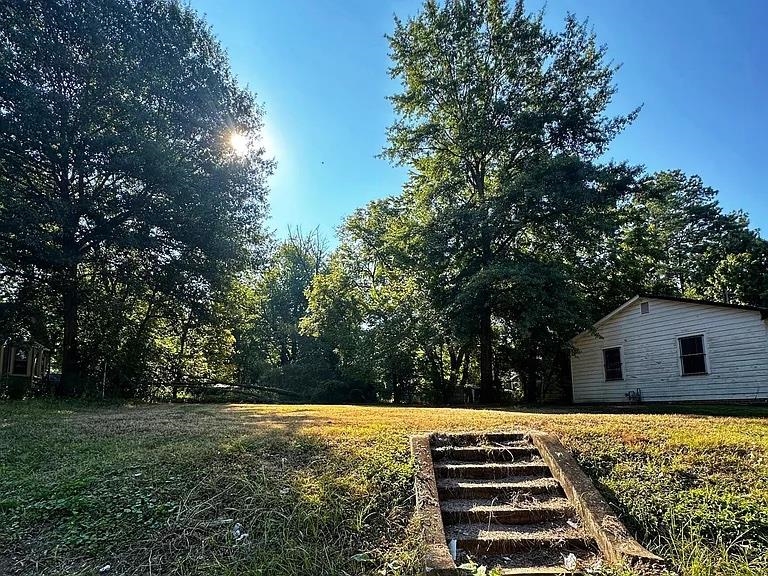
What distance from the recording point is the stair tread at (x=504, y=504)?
3.61 m

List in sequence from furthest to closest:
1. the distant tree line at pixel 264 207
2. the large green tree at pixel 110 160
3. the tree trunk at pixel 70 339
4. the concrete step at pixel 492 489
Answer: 1. the tree trunk at pixel 70 339
2. the distant tree line at pixel 264 207
3. the large green tree at pixel 110 160
4. the concrete step at pixel 492 489

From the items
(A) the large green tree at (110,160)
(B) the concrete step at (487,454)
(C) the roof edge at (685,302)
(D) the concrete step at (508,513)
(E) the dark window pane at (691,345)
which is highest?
(A) the large green tree at (110,160)

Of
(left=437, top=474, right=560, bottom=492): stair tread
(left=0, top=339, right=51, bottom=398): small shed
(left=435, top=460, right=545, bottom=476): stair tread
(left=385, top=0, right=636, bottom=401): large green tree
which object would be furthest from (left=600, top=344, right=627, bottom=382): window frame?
(left=0, top=339, right=51, bottom=398): small shed

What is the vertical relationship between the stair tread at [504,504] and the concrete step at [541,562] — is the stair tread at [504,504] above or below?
above

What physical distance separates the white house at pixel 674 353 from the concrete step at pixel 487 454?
1164 centimetres

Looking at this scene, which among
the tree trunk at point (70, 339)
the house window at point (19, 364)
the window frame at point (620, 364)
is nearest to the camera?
the tree trunk at point (70, 339)

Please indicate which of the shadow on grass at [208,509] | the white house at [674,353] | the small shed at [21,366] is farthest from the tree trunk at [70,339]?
the white house at [674,353]

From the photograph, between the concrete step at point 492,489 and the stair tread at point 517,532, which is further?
the concrete step at point 492,489

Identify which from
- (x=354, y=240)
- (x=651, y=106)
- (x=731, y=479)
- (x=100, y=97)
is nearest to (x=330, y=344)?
(x=354, y=240)

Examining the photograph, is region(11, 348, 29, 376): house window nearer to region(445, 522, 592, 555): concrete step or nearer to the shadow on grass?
the shadow on grass

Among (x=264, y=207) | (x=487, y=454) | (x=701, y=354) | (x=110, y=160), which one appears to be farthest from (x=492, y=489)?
(x=264, y=207)

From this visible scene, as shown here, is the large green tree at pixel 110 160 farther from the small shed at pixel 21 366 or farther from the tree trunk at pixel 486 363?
the tree trunk at pixel 486 363

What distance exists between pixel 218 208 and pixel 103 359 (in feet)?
19.2

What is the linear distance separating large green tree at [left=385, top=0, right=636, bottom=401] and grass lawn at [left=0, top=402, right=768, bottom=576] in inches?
393
